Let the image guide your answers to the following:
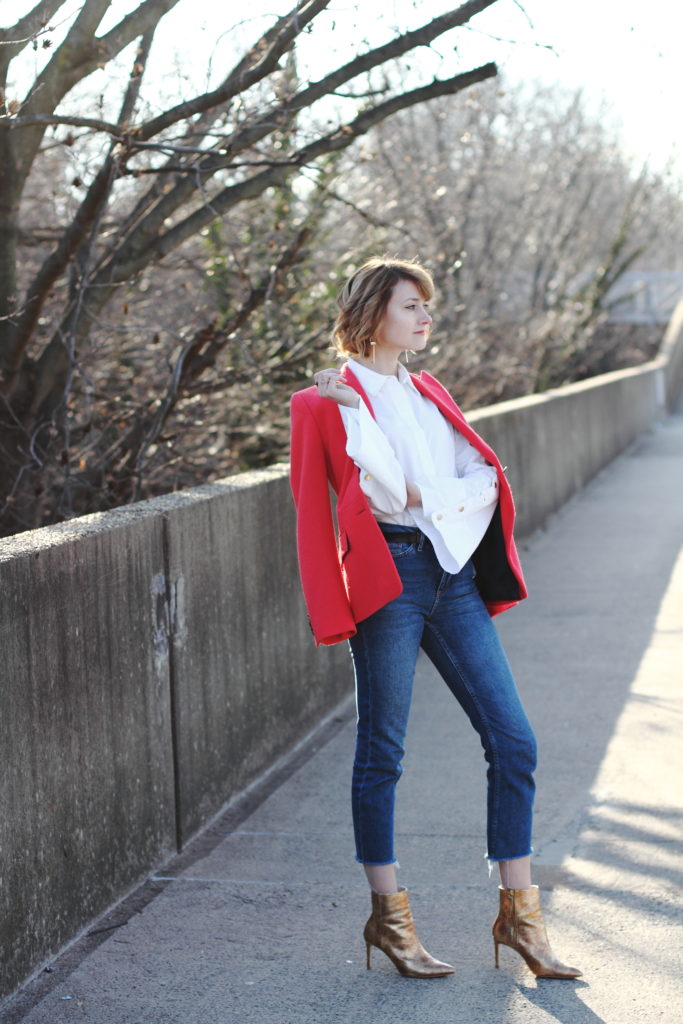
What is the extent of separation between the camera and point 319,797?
5.47 metres

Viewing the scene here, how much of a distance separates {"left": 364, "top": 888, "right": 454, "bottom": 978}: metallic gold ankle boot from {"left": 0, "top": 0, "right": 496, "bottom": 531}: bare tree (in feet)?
9.42

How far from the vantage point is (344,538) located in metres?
3.80

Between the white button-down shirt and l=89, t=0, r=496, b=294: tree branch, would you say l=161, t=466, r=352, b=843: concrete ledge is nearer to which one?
the white button-down shirt

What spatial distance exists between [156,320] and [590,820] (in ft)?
19.0

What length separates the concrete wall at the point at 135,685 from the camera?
3.79 metres

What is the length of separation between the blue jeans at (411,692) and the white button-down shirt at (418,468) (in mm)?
77

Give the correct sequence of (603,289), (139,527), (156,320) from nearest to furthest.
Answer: (139,527), (156,320), (603,289)

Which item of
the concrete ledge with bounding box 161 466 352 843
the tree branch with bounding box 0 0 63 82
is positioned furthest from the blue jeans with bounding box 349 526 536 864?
the tree branch with bounding box 0 0 63 82

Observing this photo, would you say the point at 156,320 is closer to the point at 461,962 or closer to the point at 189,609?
the point at 189,609

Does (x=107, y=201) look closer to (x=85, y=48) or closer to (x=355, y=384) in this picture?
(x=85, y=48)

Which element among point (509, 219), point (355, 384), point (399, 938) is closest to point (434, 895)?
point (399, 938)

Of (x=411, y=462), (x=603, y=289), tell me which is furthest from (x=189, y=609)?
(x=603, y=289)

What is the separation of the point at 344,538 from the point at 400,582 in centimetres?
21

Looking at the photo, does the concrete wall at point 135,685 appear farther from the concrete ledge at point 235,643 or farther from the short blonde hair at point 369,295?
the short blonde hair at point 369,295
